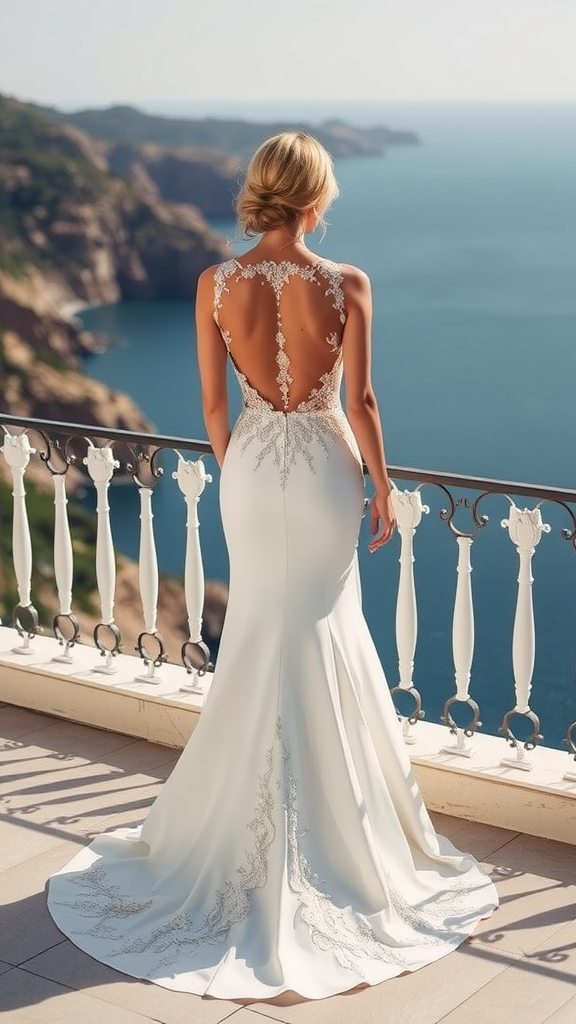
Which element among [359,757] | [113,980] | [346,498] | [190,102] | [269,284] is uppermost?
[190,102]

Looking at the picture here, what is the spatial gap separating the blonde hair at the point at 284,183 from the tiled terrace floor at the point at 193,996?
1.66 m

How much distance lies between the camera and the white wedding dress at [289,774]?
296cm

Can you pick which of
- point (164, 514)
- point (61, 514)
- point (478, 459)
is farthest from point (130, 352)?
point (61, 514)

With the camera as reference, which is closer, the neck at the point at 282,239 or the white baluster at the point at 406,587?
the neck at the point at 282,239

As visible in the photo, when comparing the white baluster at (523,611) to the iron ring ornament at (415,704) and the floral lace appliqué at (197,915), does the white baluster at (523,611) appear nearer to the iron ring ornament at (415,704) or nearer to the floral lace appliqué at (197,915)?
the iron ring ornament at (415,704)

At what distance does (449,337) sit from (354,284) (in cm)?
5287

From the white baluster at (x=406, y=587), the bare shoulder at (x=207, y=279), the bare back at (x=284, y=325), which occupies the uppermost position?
the bare shoulder at (x=207, y=279)

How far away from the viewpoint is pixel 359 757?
314 centimetres

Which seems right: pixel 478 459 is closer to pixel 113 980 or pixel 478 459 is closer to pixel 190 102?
pixel 190 102

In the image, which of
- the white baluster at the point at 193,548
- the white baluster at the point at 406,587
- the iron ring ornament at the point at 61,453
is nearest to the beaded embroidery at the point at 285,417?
the white baluster at the point at 406,587

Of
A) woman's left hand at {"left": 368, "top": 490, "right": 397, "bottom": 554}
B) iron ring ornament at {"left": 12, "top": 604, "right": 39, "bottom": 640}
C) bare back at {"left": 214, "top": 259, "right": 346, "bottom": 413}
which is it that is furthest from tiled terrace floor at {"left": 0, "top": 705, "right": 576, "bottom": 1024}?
bare back at {"left": 214, "top": 259, "right": 346, "bottom": 413}

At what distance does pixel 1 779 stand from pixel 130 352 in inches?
2029

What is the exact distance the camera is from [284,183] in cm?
287

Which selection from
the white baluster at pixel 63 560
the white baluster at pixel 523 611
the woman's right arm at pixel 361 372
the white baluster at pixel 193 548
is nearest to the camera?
the woman's right arm at pixel 361 372
